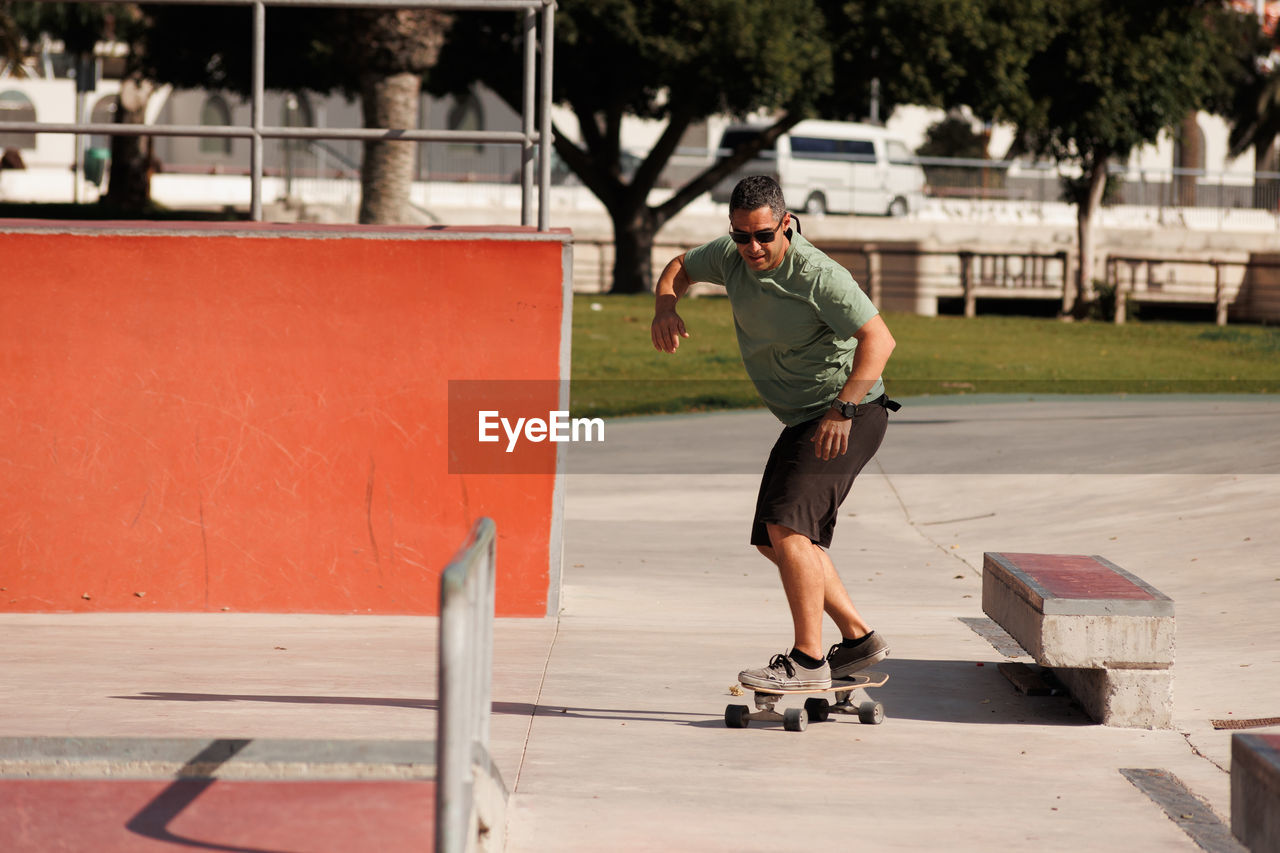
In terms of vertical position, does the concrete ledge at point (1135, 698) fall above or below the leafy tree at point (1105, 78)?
below

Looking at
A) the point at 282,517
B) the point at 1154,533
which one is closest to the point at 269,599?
the point at 282,517

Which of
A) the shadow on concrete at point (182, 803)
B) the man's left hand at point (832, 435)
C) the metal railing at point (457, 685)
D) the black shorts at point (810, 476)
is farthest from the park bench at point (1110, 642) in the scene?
the shadow on concrete at point (182, 803)

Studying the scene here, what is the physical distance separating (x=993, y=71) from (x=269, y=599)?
22873 mm

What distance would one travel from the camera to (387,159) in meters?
21.1

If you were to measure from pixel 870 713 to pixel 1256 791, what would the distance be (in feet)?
7.39

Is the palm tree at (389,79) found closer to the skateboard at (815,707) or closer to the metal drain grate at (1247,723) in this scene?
the skateboard at (815,707)

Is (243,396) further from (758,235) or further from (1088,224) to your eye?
(1088,224)

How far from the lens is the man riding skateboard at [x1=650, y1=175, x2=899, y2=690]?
5.10 m

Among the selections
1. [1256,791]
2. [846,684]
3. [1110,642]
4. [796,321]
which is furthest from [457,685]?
[1110,642]

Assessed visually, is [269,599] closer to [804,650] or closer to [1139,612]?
[804,650]

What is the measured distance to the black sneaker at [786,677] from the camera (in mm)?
5324

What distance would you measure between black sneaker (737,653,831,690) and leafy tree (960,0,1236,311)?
960 inches

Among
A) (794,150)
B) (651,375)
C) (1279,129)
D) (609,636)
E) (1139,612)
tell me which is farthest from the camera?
(1279,129)

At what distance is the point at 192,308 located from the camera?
707 centimetres
